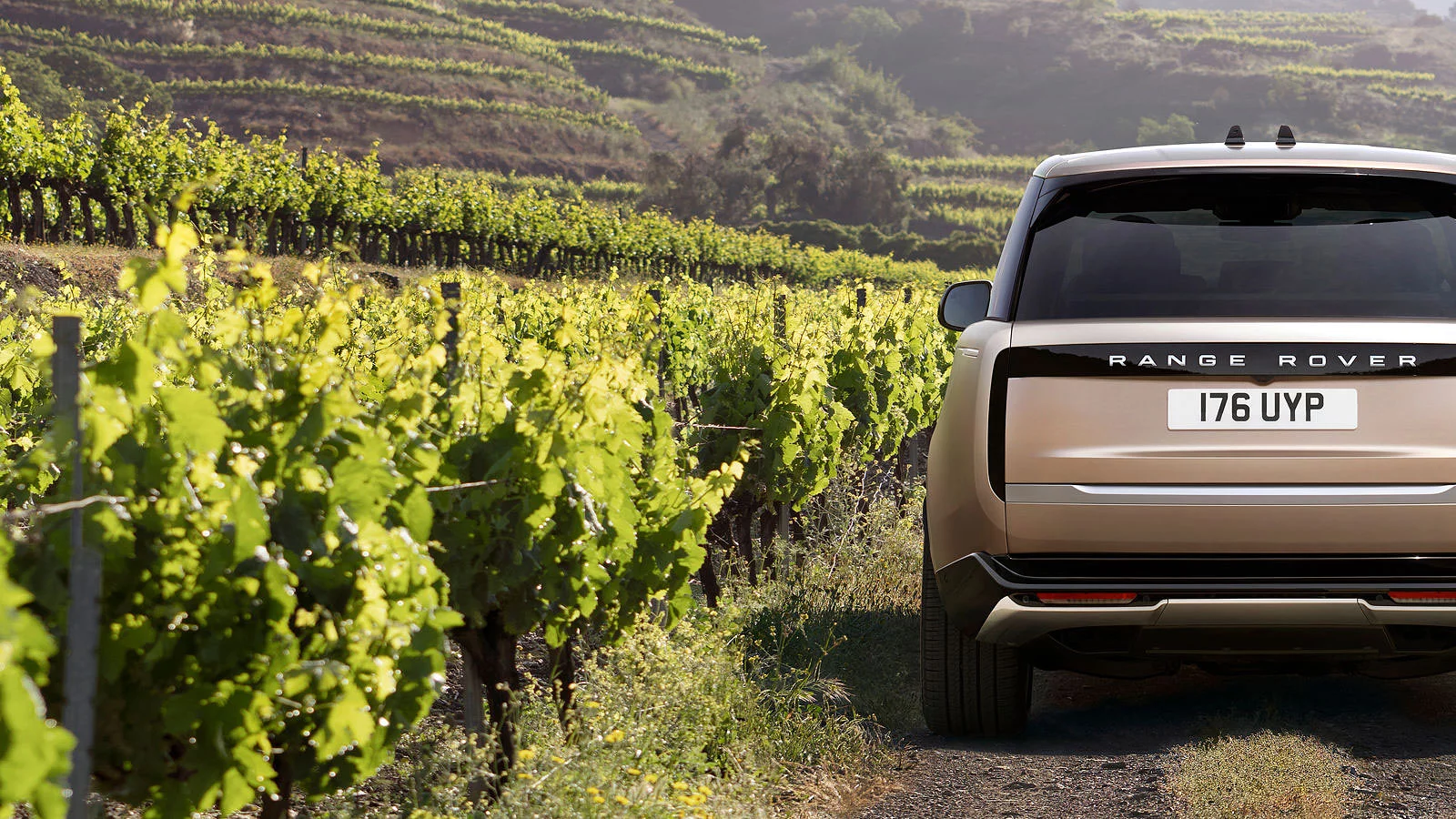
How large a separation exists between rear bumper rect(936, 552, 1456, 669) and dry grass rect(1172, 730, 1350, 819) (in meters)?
0.37

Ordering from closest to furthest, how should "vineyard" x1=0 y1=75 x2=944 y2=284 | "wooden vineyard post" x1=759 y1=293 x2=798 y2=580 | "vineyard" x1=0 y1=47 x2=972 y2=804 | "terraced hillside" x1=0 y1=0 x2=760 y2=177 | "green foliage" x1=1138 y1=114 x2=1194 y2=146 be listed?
"vineyard" x1=0 y1=47 x2=972 y2=804, "wooden vineyard post" x1=759 y1=293 x2=798 y2=580, "vineyard" x1=0 y1=75 x2=944 y2=284, "terraced hillside" x1=0 y1=0 x2=760 y2=177, "green foliage" x1=1138 y1=114 x2=1194 y2=146

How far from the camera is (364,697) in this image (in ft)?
10.0

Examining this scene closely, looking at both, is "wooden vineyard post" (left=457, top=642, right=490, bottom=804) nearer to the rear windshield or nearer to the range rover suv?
the range rover suv

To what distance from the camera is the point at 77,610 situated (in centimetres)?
247

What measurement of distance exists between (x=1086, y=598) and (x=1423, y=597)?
93 centimetres

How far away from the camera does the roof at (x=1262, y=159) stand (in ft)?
14.2

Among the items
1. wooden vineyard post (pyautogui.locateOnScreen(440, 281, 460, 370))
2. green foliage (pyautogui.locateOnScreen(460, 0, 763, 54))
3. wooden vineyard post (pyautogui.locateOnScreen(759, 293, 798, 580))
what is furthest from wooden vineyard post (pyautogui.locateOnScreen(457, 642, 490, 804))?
green foliage (pyautogui.locateOnScreen(460, 0, 763, 54))

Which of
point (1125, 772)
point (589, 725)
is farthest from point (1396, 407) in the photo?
point (589, 725)

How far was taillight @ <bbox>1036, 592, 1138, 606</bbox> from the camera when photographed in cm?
409

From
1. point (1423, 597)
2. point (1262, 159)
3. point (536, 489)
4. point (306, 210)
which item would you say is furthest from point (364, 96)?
point (1423, 597)

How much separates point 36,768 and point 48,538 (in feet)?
2.87

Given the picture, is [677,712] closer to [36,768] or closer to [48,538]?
[48,538]

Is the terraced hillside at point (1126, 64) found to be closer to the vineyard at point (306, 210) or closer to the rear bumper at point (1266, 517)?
the vineyard at point (306, 210)

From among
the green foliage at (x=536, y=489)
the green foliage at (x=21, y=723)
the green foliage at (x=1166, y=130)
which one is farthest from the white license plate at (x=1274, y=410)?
the green foliage at (x=1166, y=130)
